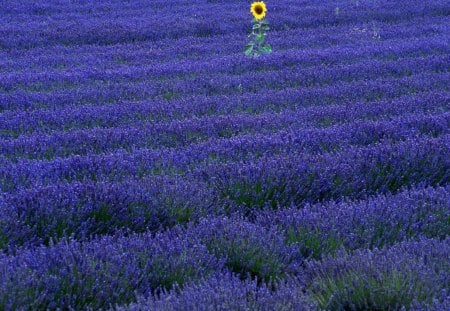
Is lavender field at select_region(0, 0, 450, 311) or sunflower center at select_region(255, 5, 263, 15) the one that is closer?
lavender field at select_region(0, 0, 450, 311)

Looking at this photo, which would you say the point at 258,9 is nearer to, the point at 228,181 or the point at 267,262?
the point at 228,181

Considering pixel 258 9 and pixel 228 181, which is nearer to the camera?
pixel 228 181

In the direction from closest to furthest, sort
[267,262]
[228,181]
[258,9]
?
1. [267,262]
2. [228,181]
3. [258,9]

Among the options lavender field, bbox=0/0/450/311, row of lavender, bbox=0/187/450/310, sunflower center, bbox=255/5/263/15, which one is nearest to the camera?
row of lavender, bbox=0/187/450/310

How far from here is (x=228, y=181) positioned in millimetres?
4160

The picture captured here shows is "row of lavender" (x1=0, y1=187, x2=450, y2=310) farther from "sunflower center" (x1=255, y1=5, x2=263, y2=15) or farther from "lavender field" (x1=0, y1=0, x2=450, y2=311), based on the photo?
"sunflower center" (x1=255, y1=5, x2=263, y2=15)

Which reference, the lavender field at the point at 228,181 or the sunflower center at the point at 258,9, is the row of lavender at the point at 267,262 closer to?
the lavender field at the point at 228,181

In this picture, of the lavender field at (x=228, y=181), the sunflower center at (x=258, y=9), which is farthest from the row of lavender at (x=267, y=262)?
the sunflower center at (x=258, y=9)

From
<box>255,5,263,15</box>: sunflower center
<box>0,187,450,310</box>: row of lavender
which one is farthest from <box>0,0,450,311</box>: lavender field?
<box>255,5,263,15</box>: sunflower center

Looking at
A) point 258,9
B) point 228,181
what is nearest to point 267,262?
point 228,181

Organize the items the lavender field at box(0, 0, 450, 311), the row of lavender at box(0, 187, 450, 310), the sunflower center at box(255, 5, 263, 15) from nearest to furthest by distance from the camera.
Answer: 1. the row of lavender at box(0, 187, 450, 310)
2. the lavender field at box(0, 0, 450, 311)
3. the sunflower center at box(255, 5, 263, 15)

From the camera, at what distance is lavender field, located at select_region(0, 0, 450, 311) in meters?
2.79

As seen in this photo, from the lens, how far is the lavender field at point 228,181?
2.79 m

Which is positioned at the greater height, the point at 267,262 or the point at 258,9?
the point at 258,9
